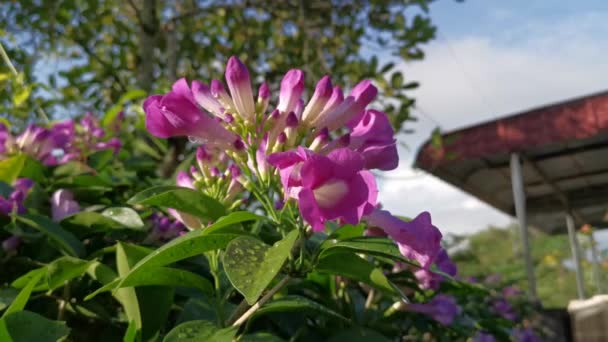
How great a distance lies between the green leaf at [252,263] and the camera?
490 mm

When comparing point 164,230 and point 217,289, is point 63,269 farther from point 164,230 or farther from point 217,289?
point 164,230

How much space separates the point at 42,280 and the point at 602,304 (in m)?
5.77

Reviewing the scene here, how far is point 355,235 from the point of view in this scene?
67 centimetres

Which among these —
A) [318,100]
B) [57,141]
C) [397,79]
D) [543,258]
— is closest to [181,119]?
[318,100]

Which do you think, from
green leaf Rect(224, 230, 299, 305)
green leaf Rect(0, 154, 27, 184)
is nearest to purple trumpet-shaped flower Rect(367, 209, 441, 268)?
green leaf Rect(224, 230, 299, 305)

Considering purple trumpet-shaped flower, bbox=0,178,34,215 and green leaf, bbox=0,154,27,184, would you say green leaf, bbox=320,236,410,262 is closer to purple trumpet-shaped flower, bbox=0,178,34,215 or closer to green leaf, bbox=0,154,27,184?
purple trumpet-shaped flower, bbox=0,178,34,215

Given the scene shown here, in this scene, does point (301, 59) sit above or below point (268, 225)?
above

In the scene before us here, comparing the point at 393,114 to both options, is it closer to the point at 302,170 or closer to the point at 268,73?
the point at 268,73

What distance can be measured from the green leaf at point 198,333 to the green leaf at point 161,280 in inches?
2.2

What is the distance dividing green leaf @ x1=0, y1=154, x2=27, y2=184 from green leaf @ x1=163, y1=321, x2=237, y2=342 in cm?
66

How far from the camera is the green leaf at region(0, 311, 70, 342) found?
1.93ft

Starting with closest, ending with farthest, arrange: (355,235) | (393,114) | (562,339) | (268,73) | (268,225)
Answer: (355,235)
(268,225)
(393,114)
(268,73)
(562,339)

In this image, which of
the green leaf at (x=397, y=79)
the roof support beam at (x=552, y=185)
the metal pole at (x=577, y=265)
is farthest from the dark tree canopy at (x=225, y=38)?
the metal pole at (x=577, y=265)

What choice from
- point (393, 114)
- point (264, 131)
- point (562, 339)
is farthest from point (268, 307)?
point (562, 339)
